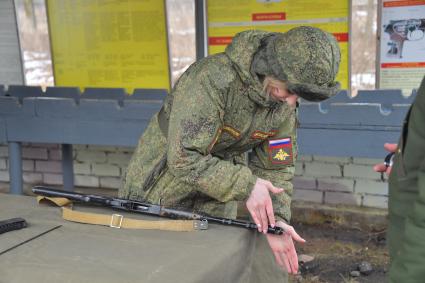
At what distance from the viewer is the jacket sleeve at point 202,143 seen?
1426 millimetres

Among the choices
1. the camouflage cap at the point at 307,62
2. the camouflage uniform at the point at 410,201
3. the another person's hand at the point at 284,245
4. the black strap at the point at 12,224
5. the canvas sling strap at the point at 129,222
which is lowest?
the another person's hand at the point at 284,245

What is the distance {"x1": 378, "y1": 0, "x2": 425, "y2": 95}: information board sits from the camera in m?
3.20

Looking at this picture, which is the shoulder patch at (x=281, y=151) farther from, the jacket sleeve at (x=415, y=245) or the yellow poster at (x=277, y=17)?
the yellow poster at (x=277, y=17)

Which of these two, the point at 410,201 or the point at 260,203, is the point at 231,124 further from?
the point at 410,201

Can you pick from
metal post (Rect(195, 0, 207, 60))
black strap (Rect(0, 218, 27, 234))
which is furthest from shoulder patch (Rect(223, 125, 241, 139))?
metal post (Rect(195, 0, 207, 60))

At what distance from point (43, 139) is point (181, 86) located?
2023mm

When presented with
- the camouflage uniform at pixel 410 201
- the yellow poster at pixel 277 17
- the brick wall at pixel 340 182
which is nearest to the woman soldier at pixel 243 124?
the camouflage uniform at pixel 410 201

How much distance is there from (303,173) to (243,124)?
2.21m

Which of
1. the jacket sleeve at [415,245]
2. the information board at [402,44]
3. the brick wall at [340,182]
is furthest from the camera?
the brick wall at [340,182]

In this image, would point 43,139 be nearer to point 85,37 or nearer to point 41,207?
point 85,37

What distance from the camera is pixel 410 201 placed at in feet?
3.88

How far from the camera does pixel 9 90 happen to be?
4.01m

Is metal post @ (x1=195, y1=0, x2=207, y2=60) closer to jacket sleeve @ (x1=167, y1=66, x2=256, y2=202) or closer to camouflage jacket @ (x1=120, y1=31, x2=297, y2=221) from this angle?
camouflage jacket @ (x1=120, y1=31, x2=297, y2=221)

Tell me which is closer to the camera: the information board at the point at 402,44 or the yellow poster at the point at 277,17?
the information board at the point at 402,44
